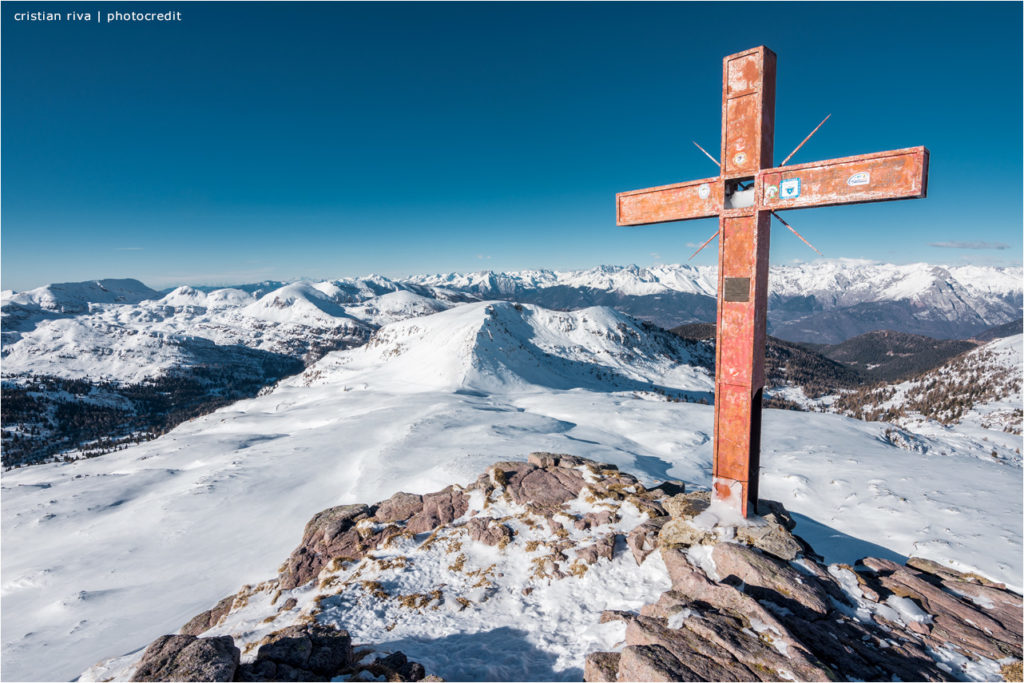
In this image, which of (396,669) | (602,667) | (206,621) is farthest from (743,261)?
(206,621)

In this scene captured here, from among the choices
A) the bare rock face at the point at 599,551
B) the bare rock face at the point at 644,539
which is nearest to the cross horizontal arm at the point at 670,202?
the bare rock face at the point at 644,539

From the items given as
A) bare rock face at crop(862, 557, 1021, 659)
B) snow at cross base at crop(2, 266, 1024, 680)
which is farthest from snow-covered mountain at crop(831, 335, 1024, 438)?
bare rock face at crop(862, 557, 1021, 659)

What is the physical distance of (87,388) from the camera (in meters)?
198

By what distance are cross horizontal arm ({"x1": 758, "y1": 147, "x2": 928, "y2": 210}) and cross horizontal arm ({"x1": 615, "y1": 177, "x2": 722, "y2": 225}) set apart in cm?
89

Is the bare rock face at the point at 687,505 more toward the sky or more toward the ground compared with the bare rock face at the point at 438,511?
more toward the sky

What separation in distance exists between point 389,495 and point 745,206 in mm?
17760

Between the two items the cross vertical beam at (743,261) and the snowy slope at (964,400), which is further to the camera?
the snowy slope at (964,400)

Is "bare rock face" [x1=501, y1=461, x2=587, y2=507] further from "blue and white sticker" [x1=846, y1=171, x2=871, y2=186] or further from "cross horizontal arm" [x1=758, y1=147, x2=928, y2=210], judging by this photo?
"blue and white sticker" [x1=846, y1=171, x2=871, y2=186]

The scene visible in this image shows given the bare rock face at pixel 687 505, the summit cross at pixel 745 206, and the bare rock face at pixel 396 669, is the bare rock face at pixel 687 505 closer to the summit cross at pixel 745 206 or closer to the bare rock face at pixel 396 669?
the summit cross at pixel 745 206

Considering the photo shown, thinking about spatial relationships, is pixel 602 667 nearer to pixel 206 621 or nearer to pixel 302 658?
pixel 302 658

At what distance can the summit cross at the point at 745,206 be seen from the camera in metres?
6.82

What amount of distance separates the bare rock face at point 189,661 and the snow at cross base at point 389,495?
2896 millimetres

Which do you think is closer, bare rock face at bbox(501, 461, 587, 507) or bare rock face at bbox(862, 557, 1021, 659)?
bare rock face at bbox(862, 557, 1021, 659)

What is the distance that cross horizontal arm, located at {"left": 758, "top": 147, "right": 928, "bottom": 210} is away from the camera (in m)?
6.13
